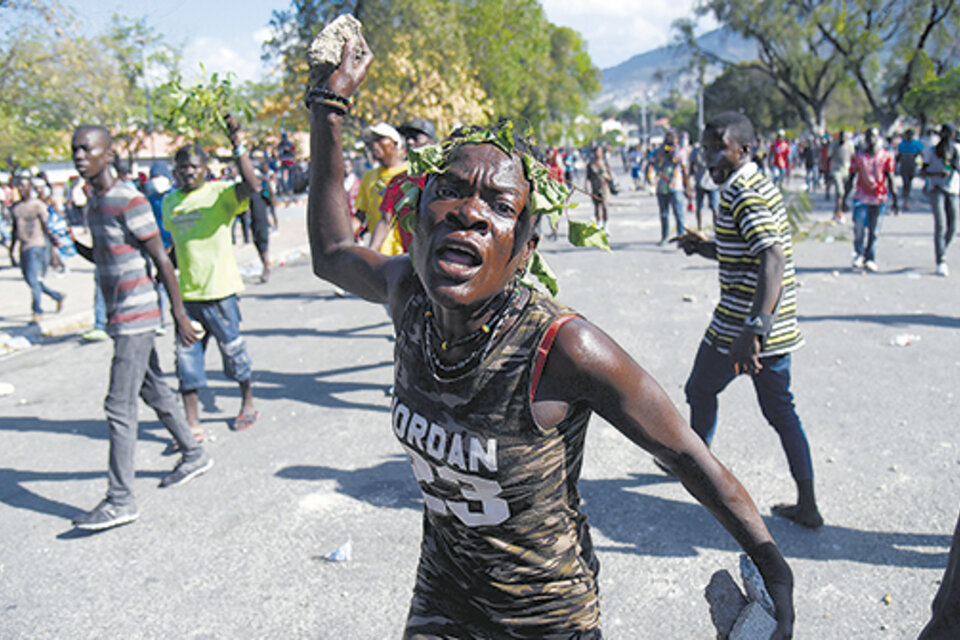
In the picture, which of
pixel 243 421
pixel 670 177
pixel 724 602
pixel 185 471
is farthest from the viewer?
pixel 670 177

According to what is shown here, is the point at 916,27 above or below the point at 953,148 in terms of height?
above

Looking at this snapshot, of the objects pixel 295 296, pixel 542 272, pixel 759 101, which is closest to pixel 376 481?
pixel 542 272

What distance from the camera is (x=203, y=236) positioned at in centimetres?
540

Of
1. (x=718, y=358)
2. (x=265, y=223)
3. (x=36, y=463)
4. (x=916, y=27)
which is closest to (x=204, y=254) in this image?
(x=36, y=463)

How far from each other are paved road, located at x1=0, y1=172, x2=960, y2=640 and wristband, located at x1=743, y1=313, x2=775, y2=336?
1089mm

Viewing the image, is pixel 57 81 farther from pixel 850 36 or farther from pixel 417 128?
pixel 850 36

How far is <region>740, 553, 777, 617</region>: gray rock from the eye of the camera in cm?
156

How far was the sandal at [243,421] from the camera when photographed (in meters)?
5.68

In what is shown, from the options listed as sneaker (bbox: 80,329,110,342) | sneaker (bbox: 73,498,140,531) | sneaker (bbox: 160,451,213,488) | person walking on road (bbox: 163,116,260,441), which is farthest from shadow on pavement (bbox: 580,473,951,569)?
sneaker (bbox: 80,329,110,342)

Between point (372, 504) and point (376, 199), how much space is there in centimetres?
293

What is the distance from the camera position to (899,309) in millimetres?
7934

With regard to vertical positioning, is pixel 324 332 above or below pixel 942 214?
below

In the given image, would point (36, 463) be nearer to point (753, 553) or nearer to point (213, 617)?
point (213, 617)

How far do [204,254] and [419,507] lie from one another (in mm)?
2633
